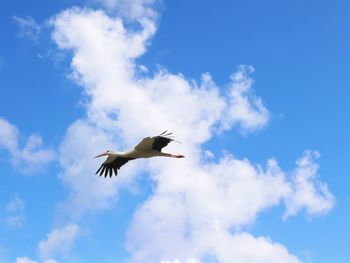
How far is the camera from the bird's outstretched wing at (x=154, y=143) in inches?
1077

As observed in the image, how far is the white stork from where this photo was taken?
91.4 ft

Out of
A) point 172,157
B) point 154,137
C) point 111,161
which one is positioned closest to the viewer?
point 154,137

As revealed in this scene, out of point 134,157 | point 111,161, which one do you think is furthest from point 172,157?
point 111,161

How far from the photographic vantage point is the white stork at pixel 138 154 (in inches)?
1096

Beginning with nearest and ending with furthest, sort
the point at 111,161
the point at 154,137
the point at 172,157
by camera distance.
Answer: the point at 154,137, the point at 172,157, the point at 111,161

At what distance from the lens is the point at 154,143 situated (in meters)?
28.1

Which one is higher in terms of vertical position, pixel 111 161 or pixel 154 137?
pixel 111 161

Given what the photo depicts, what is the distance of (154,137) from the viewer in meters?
27.3

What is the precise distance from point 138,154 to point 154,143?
2136 millimetres

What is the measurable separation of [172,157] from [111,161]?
468 cm

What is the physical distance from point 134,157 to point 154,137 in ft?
13.2

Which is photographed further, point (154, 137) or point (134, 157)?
point (134, 157)

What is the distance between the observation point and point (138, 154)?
98.5ft

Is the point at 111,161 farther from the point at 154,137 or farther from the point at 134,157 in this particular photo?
→ the point at 154,137
